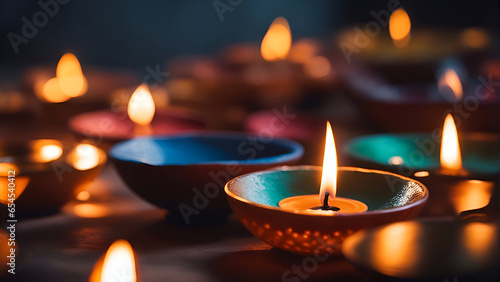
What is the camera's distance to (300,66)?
5.07 ft

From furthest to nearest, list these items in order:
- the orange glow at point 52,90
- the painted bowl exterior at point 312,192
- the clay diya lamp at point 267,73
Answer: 1. the orange glow at point 52,90
2. the clay diya lamp at point 267,73
3. the painted bowl exterior at point 312,192

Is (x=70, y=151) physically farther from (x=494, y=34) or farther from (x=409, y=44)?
(x=494, y=34)

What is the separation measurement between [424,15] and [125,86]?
5.12ft

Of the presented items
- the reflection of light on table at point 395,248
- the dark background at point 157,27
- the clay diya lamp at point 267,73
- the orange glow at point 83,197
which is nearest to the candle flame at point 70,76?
the clay diya lamp at point 267,73

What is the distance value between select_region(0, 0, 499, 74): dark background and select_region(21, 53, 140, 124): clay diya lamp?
1046mm

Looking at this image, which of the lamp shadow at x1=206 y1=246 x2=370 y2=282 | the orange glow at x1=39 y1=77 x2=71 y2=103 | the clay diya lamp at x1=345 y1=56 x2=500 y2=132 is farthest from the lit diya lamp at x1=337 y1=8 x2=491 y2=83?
the lamp shadow at x1=206 y1=246 x2=370 y2=282

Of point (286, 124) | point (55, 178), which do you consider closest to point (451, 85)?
point (286, 124)

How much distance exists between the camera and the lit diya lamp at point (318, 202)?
518mm

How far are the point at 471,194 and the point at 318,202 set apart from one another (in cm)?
16

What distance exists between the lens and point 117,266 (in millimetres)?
556

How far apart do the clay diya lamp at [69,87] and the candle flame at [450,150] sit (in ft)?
2.36

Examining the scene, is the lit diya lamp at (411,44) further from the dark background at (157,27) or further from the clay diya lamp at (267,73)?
the dark background at (157,27)

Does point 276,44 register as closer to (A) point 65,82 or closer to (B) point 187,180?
(A) point 65,82

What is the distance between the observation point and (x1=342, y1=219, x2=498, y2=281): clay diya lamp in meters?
0.41
